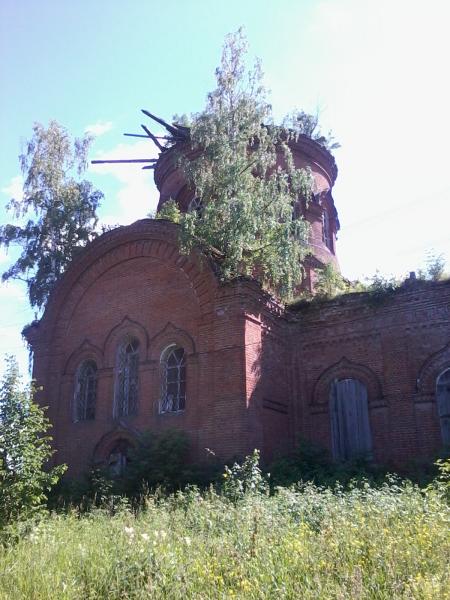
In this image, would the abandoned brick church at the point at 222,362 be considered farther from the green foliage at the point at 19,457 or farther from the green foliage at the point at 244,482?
the green foliage at the point at 19,457

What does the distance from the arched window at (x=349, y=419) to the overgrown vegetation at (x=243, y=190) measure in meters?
2.68

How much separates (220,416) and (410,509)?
566 centimetres

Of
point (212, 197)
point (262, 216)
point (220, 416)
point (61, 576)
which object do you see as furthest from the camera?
point (212, 197)

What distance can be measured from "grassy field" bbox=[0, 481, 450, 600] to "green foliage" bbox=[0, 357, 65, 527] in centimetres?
48

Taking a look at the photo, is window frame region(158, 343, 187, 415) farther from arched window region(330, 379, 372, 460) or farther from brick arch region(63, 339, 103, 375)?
arched window region(330, 379, 372, 460)

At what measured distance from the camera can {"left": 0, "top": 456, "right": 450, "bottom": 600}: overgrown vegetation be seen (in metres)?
4.88

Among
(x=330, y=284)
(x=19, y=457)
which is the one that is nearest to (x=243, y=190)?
(x=330, y=284)

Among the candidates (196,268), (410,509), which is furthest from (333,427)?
(410,509)

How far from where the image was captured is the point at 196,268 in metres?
13.5

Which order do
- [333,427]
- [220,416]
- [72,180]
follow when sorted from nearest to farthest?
[220,416], [333,427], [72,180]

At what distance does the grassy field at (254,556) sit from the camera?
487 centimetres

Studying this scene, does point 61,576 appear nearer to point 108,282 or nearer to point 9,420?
point 9,420

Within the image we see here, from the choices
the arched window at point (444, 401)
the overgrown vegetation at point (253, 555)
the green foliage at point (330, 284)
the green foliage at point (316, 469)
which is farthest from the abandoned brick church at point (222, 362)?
the overgrown vegetation at point (253, 555)

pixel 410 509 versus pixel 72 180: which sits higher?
pixel 72 180
